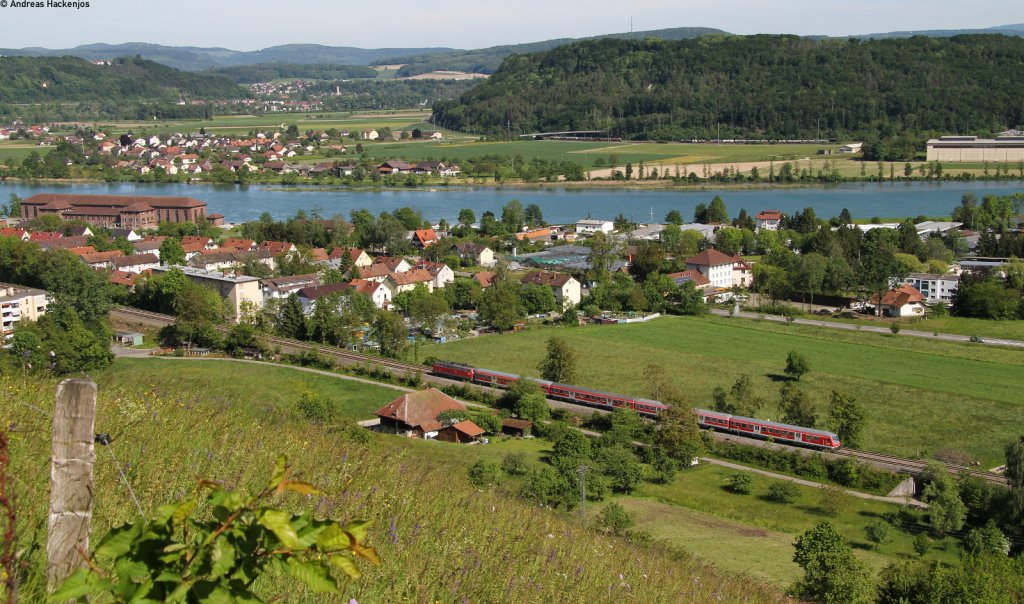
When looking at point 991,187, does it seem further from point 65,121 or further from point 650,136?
point 65,121

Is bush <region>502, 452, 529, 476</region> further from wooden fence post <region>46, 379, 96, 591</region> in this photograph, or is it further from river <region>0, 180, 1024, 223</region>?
river <region>0, 180, 1024, 223</region>

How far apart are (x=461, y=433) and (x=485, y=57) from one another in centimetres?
9479

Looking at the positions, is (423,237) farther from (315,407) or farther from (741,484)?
(741,484)

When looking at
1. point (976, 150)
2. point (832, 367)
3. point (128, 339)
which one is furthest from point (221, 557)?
point (976, 150)

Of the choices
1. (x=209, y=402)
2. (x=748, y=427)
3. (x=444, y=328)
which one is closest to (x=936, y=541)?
(x=748, y=427)

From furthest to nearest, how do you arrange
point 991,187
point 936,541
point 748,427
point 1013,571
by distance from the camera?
point 991,187, point 748,427, point 936,541, point 1013,571

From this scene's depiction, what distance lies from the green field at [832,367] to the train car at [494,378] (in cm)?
73

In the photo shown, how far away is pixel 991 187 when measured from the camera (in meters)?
25.1

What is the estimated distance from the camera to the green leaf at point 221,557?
0.69 m

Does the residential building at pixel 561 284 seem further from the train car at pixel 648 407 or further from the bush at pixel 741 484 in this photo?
the bush at pixel 741 484

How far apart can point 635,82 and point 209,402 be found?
4403cm

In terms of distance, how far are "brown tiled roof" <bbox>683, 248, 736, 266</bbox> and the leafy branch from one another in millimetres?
13511

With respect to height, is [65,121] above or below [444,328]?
above

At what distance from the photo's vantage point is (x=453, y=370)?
8.84m
